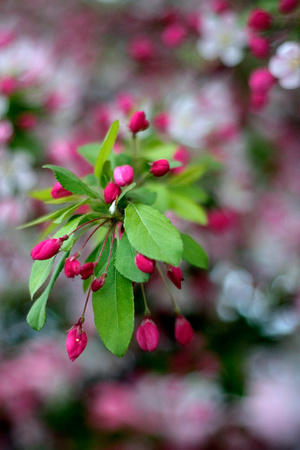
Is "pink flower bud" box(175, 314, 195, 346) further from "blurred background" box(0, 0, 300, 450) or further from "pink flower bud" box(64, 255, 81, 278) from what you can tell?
"blurred background" box(0, 0, 300, 450)

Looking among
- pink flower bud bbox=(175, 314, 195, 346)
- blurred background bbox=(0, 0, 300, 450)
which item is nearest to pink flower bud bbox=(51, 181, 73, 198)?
pink flower bud bbox=(175, 314, 195, 346)

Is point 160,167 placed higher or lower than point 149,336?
higher

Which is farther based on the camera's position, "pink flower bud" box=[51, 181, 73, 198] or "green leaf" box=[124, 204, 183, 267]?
"pink flower bud" box=[51, 181, 73, 198]

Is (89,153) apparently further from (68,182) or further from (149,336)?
(149,336)

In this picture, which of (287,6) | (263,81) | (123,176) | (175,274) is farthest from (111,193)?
(287,6)

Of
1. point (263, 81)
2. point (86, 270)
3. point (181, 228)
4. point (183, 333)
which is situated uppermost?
point (86, 270)

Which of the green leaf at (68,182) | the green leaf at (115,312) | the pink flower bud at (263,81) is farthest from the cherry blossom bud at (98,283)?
the pink flower bud at (263,81)
